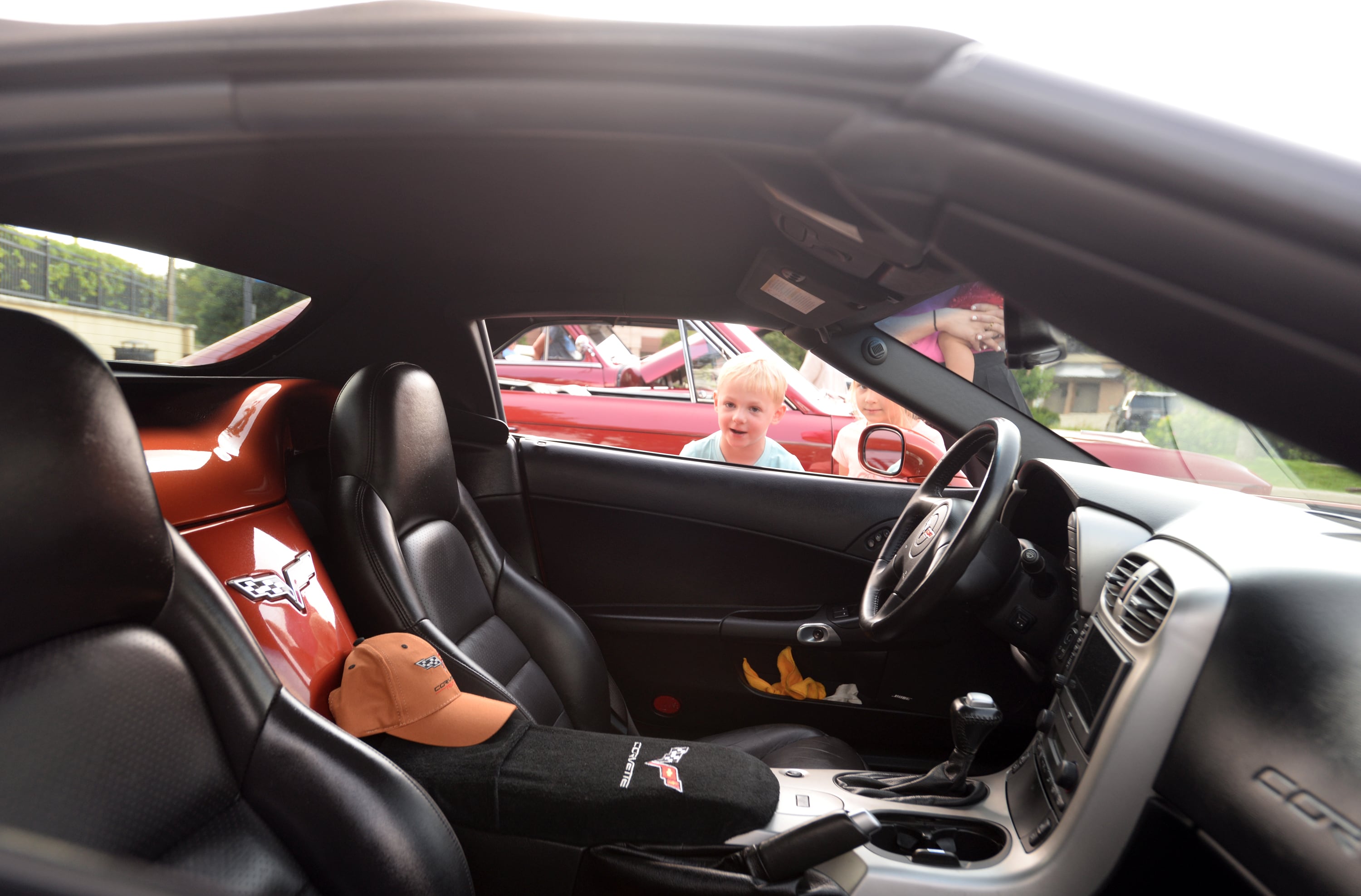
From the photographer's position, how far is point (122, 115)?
0.53 m

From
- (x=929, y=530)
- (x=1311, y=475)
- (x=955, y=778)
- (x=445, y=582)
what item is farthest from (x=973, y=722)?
(x=445, y=582)

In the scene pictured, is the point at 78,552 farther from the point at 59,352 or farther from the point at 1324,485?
the point at 1324,485

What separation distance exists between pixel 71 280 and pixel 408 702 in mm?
1055

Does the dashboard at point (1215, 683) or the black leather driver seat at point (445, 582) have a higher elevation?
the dashboard at point (1215, 683)

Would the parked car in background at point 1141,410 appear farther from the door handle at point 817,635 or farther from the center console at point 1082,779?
the door handle at point 817,635

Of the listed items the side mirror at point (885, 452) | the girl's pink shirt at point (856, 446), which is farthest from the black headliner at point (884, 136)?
the side mirror at point (885, 452)

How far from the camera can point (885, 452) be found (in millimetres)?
2389

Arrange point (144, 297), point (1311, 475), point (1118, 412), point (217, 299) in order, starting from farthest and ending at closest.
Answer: point (217, 299) < point (144, 297) < point (1118, 412) < point (1311, 475)

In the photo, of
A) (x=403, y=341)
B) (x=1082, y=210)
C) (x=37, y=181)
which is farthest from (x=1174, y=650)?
(x=403, y=341)

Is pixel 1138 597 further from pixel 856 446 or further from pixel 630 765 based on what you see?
pixel 856 446

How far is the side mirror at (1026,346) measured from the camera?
3.82ft

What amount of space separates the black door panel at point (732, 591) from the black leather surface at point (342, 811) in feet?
4.13

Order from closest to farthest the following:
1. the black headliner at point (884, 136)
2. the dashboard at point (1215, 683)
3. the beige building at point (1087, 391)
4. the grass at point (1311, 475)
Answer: the black headliner at point (884, 136), the grass at point (1311, 475), the beige building at point (1087, 391), the dashboard at point (1215, 683)

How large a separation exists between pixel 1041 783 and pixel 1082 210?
1.24 metres
